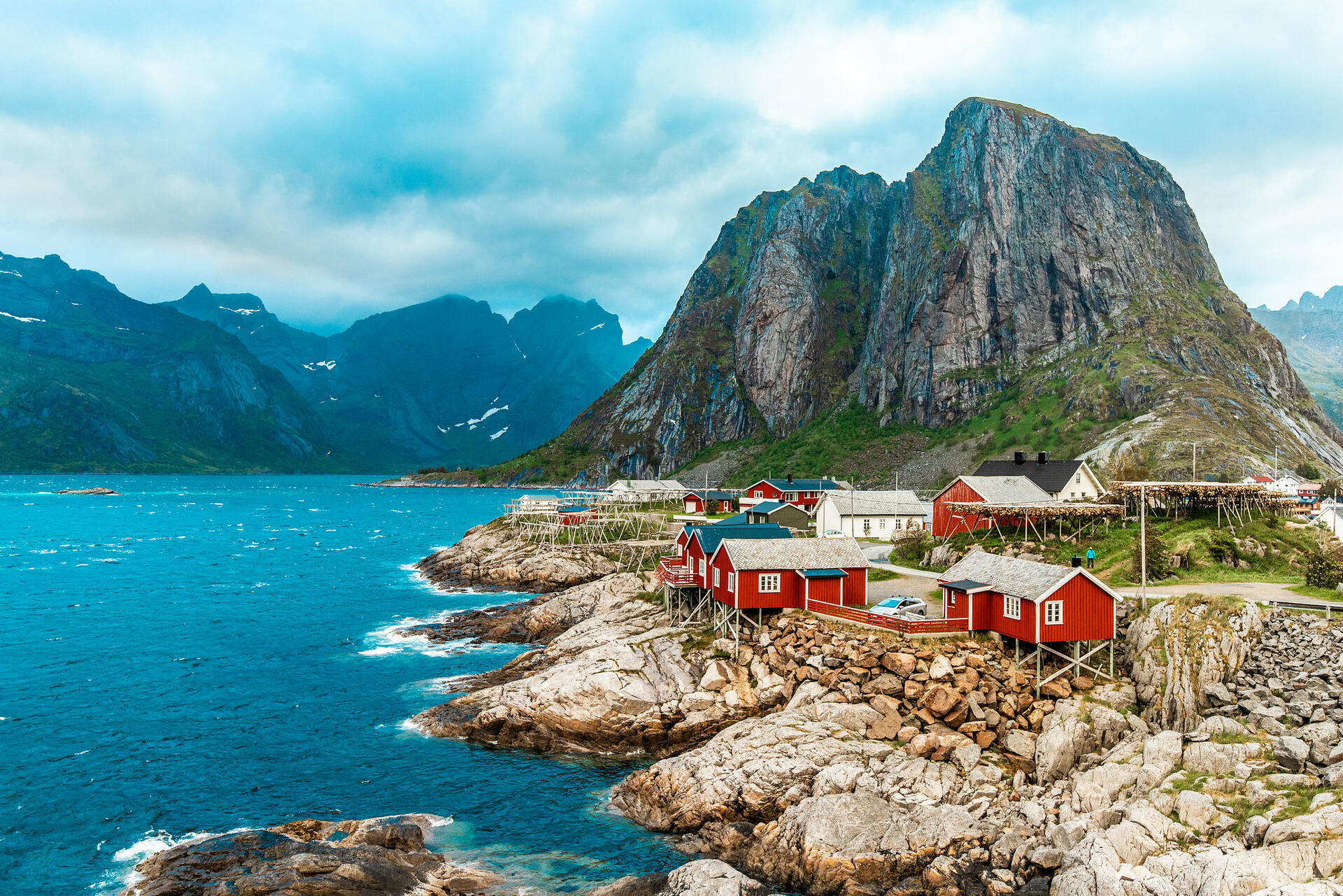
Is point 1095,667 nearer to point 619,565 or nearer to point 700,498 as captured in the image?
point 619,565

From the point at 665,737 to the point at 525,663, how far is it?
13.9m

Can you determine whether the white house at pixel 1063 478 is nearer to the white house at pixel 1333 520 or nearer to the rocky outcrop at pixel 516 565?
the white house at pixel 1333 520

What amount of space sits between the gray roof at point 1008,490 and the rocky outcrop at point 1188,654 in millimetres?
35835

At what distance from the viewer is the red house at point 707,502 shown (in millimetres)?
113750

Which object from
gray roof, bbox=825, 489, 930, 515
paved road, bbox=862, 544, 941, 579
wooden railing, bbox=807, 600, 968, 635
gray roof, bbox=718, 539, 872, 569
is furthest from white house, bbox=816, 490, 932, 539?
wooden railing, bbox=807, 600, 968, 635

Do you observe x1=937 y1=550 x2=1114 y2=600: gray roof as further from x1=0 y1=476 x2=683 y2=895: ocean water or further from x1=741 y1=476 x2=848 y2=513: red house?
x1=741 y1=476 x2=848 y2=513: red house

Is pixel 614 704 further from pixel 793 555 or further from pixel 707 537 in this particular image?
pixel 707 537

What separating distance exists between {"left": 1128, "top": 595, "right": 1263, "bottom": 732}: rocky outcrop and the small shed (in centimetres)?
5409

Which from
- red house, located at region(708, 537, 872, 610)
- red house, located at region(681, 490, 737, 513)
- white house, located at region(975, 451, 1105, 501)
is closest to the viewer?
red house, located at region(708, 537, 872, 610)

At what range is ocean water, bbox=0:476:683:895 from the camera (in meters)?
28.1

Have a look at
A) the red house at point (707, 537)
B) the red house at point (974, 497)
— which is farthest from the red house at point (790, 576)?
the red house at point (974, 497)

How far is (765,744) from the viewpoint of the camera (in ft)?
105

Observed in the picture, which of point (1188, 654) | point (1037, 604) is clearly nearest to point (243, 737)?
point (1037, 604)

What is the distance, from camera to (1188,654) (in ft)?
103
